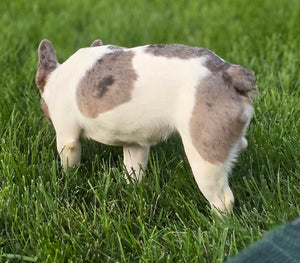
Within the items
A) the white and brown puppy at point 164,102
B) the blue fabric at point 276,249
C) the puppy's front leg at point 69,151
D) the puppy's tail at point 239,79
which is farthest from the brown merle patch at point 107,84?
the blue fabric at point 276,249

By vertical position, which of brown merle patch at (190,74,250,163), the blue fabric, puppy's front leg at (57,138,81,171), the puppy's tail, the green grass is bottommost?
the green grass

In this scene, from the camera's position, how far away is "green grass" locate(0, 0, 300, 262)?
1.98 meters

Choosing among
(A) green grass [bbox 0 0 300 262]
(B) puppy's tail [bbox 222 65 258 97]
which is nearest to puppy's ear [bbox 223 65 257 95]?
(B) puppy's tail [bbox 222 65 258 97]

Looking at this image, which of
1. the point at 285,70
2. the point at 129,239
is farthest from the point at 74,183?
the point at 285,70

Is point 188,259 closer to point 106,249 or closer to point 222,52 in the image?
point 106,249

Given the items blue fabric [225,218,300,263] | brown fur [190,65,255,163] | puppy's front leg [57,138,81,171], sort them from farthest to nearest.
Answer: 1. puppy's front leg [57,138,81,171]
2. brown fur [190,65,255,163]
3. blue fabric [225,218,300,263]

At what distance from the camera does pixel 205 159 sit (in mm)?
1924

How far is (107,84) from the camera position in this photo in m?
2.05

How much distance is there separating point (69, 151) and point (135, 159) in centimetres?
29

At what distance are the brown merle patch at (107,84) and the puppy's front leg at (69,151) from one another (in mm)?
199

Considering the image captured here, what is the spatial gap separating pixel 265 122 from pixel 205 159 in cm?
101

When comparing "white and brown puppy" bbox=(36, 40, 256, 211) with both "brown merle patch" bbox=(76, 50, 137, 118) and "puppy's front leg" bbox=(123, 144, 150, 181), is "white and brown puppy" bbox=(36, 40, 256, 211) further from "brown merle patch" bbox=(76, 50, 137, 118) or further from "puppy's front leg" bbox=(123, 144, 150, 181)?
"puppy's front leg" bbox=(123, 144, 150, 181)

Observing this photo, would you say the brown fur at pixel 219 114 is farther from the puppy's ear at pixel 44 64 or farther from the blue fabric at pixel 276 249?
the puppy's ear at pixel 44 64

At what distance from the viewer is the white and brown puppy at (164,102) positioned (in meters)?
1.90
